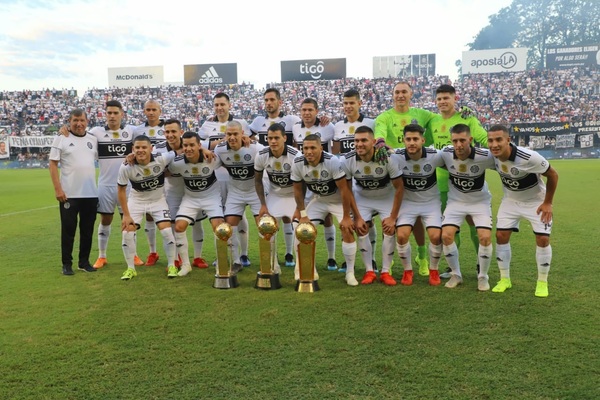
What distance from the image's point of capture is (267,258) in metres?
5.57

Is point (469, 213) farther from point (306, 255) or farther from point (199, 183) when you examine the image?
point (199, 183)

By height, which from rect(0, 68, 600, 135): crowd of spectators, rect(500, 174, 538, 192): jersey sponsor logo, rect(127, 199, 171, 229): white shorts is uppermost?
rect(0, 68, 600, 135): crowd of spectators

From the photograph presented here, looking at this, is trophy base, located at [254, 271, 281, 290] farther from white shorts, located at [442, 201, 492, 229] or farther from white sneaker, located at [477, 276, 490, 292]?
white sneaker, located at [477, 276, 490, 292]

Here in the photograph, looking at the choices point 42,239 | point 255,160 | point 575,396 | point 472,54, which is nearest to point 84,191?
point 255,160

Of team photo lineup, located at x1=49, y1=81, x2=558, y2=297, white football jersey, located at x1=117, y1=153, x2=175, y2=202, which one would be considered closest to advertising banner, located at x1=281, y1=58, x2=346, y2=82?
team photo lineup, located at x1=49, y1=81, x2=558, y2=297

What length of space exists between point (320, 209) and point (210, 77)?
45017mm

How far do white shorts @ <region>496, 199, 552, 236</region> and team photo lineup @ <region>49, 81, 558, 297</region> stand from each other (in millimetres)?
11

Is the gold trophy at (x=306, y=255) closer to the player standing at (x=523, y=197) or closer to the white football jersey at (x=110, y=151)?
the player standing at (x=523, y=197)

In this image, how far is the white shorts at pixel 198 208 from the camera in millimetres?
6555

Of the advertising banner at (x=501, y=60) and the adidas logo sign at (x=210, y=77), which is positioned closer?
the advertising banner at (x=501, y=60)

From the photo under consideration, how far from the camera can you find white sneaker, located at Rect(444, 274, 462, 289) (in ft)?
18.0

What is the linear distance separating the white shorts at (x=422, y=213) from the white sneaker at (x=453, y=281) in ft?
1.92

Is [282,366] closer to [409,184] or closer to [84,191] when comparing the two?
[409,184]

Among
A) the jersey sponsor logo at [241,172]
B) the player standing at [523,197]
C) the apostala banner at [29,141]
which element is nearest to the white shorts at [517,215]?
the player standing at [523,197]
